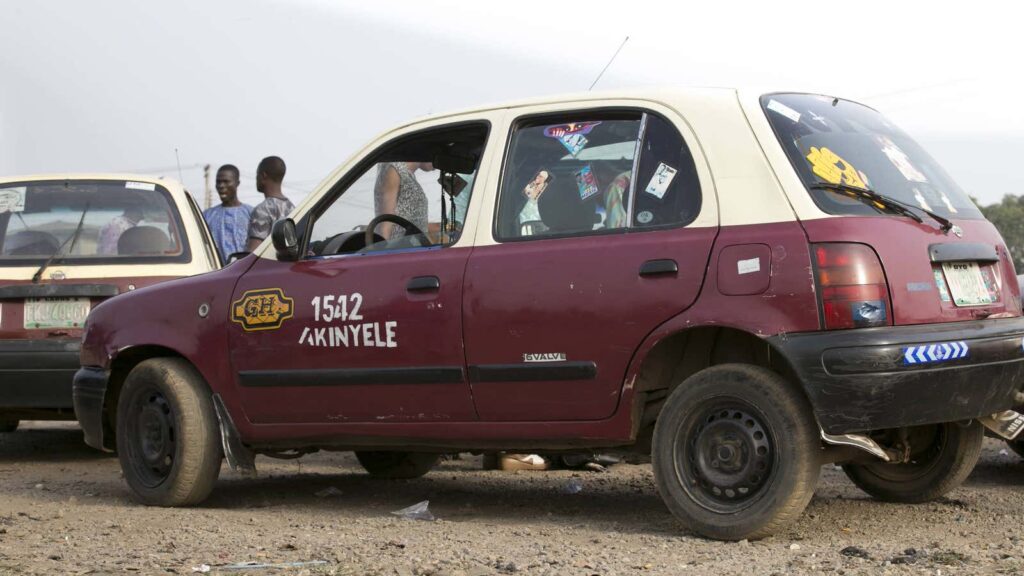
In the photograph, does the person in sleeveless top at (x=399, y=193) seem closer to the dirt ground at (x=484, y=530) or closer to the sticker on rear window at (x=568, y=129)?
the sticker on rear window at (x=568, y=129)

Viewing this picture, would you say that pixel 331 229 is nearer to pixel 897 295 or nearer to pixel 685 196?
pixel 685 196

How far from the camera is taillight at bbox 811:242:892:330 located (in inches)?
184

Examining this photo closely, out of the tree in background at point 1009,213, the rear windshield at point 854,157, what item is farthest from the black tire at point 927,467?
the tree in background at point 1009,213

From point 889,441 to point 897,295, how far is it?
1149 mm

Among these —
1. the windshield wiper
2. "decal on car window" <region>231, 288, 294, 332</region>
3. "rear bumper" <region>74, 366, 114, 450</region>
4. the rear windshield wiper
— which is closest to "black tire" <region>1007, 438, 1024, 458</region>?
the rear windshield wiper

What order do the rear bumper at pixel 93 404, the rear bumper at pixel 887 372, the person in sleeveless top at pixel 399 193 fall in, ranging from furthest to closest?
the rear bumper at pixel 93 404 < the person in sleeveless top at pixel 399 193 < the rear bumper at pixel 887 372

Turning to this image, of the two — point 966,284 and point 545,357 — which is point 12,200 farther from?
point 966,284

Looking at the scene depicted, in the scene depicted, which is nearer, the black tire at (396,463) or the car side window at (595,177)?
the car side window at (595,177)

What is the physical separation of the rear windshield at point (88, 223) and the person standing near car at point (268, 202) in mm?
Answer: 955

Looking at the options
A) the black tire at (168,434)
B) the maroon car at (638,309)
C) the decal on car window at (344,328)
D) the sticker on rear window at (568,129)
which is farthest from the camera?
the black tire at (168,434)

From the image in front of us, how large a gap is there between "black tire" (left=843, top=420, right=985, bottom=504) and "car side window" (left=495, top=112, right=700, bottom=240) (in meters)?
1.53

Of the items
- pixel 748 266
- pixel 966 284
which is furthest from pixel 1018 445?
pixel 748 266

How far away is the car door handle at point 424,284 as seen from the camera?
5.62 metres

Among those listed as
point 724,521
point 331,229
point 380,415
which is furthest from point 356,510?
point 724,521
